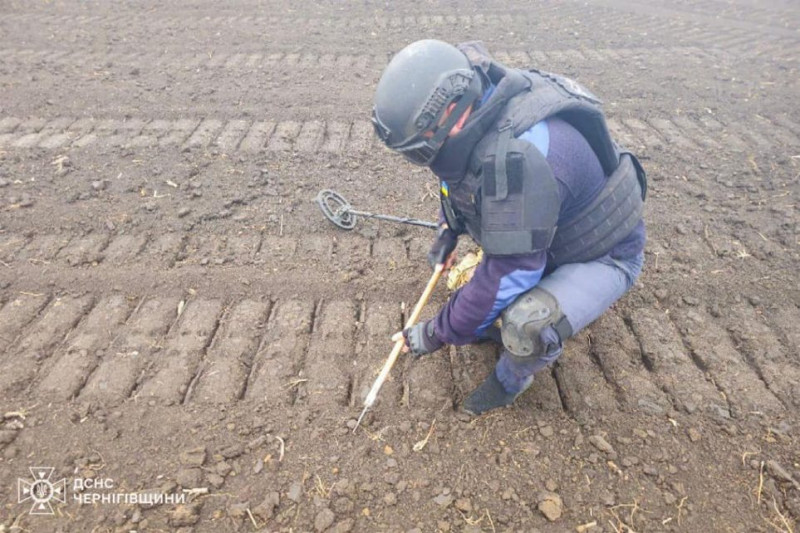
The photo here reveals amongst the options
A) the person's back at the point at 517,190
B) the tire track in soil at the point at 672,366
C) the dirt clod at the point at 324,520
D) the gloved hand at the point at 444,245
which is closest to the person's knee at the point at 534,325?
the person's back at the point at 517,190

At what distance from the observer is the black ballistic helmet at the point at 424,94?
228cm

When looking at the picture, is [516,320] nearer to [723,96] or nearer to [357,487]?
[357,487]

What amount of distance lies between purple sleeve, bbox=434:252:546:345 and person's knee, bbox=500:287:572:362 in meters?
0.06

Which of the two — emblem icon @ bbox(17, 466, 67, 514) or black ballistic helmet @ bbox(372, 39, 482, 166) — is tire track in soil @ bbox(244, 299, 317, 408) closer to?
emblem icon @ bbox(17, 466, 67, 514)

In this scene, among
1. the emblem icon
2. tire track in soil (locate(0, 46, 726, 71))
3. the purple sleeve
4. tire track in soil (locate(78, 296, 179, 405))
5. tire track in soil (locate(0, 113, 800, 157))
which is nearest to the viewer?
the purple sleeve

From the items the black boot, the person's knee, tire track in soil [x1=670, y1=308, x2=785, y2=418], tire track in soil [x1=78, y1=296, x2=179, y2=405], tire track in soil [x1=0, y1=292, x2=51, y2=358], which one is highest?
the person's knee

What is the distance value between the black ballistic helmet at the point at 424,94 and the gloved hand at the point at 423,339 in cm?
87

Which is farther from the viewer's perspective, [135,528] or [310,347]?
[310,347]

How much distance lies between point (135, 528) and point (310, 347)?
1.24 meters

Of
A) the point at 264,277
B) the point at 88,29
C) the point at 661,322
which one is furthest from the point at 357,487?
the point at 88,29

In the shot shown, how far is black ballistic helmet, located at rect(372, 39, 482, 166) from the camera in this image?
2.28 metres

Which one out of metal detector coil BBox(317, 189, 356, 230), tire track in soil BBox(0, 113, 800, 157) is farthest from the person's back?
tire track in soil BBox(0, 113, 800, 157)

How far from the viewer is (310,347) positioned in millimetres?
3338

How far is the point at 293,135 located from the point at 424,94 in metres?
3.40
